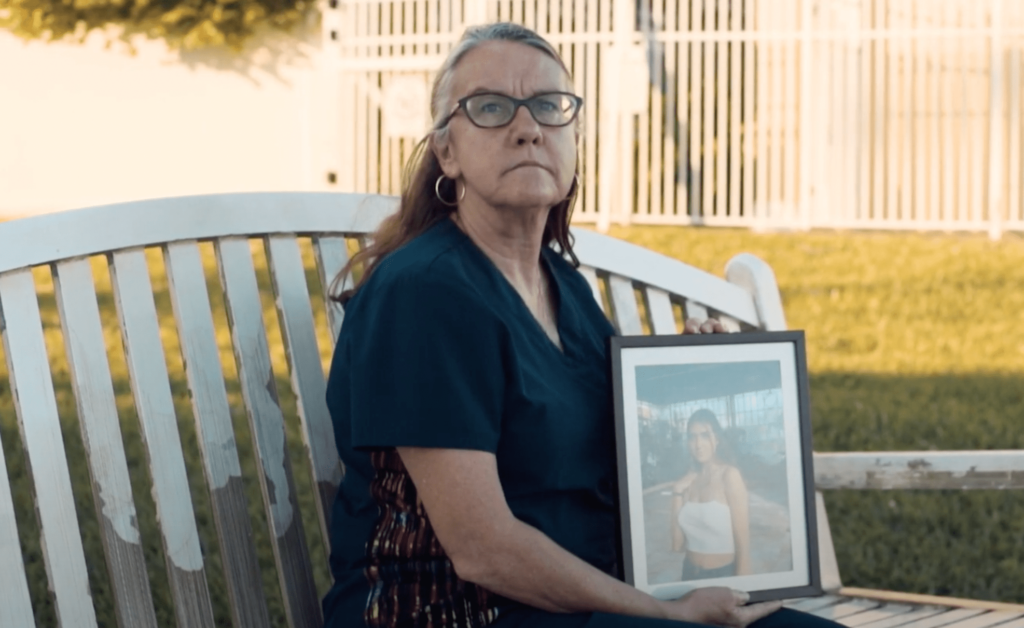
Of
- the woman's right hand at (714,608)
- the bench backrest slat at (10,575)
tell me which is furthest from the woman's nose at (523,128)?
the bench backrest slat at (10,575)

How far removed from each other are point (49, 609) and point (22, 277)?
2.24 metres

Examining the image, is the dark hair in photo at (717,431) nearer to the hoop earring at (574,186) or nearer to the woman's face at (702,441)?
the woman's face at (702,441)

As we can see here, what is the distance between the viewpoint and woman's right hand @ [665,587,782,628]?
7.23 ft

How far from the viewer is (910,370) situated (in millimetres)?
6781

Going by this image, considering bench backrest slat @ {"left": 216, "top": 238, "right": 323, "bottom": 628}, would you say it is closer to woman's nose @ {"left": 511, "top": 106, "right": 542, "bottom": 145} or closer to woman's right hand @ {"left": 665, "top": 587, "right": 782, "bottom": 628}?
woman's nose @ {"left": 511, "top": 106, "right": 542, "bottom": 145}

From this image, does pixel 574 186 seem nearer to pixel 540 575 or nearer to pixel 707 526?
pixel 707 526

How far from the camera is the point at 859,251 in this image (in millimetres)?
9117

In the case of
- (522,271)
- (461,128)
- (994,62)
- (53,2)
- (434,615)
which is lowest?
(434,615)

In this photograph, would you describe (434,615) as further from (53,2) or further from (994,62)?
(53,2)

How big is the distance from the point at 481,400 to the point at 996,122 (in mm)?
9088

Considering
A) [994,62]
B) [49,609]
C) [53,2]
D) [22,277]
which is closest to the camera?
[22,277]

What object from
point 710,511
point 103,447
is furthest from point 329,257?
point 710,511

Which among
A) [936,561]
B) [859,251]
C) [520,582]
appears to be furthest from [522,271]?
[859,251]

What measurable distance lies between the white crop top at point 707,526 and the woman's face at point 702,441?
0.26 feet
